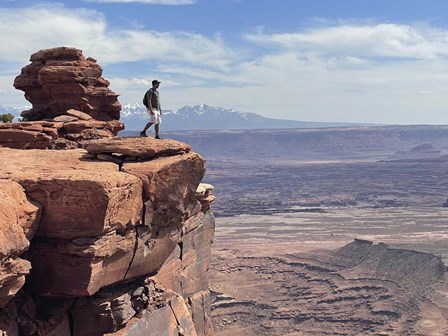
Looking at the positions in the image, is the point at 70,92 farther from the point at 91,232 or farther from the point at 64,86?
the point at 91,232

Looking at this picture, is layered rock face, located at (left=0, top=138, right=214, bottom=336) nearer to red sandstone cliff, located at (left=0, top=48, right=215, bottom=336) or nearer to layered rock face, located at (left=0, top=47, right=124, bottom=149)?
red sandstone cliff, located at (left=0, top=48, right=215, bottom=336)

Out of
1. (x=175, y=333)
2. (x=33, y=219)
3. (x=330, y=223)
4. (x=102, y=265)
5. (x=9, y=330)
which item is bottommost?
(x=330, y=223)

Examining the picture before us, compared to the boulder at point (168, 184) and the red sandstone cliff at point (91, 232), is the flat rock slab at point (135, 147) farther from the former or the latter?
the boulder at point (168, 184)

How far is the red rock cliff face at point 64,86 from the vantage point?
2214cm

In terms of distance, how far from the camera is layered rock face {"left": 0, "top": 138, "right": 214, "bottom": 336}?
37.0 ft

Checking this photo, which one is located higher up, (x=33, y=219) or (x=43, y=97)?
(x=43, y=97)

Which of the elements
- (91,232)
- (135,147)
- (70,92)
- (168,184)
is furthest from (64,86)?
(91,232)

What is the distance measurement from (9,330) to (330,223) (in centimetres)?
9972

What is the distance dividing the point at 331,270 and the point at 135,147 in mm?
55017

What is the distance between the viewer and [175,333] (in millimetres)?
14227

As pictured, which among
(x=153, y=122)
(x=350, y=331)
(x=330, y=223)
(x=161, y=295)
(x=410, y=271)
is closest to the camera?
(x=161, y=295)

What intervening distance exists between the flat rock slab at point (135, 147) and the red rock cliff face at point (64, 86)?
26.9 feet

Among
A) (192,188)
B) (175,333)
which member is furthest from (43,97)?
(175,333)

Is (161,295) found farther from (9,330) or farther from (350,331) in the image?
(350,331)
